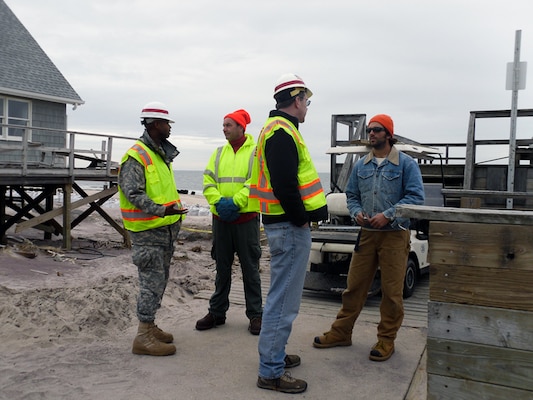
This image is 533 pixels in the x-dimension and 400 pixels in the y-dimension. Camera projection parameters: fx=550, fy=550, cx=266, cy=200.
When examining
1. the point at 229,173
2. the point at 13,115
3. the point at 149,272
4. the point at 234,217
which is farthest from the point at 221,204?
the point at 13,115

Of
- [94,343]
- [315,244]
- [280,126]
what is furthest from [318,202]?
[315,244]

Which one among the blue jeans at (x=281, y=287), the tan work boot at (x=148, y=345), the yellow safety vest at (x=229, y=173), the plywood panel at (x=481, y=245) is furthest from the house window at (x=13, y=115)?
the plywood panel at (x=481, y=245)

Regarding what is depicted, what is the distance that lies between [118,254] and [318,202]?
8.26m

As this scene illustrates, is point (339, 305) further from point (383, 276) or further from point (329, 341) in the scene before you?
point (383, 276)

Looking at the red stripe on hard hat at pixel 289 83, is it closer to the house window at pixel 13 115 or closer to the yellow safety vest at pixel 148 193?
the yellow safety vest at pixel 148 193

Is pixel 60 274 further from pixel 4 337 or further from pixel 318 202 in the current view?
pixel 318 202

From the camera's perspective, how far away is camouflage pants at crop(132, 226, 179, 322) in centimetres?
438

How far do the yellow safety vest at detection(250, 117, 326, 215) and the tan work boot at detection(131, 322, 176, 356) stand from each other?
58.3 inches

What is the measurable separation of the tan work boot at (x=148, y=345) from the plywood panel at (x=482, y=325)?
2508 mm

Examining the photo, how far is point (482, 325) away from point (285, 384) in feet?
5.58

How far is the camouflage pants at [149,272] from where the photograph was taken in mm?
4379

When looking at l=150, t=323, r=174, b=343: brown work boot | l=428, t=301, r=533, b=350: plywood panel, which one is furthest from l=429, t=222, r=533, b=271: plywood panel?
l=150, t=323, r=174, b=343: brown work boot

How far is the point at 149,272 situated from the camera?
4418mm

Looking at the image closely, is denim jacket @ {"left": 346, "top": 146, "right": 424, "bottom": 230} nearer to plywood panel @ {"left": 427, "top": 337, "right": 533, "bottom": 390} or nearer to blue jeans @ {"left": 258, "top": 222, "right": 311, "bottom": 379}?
blue jeans @ {"left": 258, "top": 222, "right": 311, "bottom": 379}
